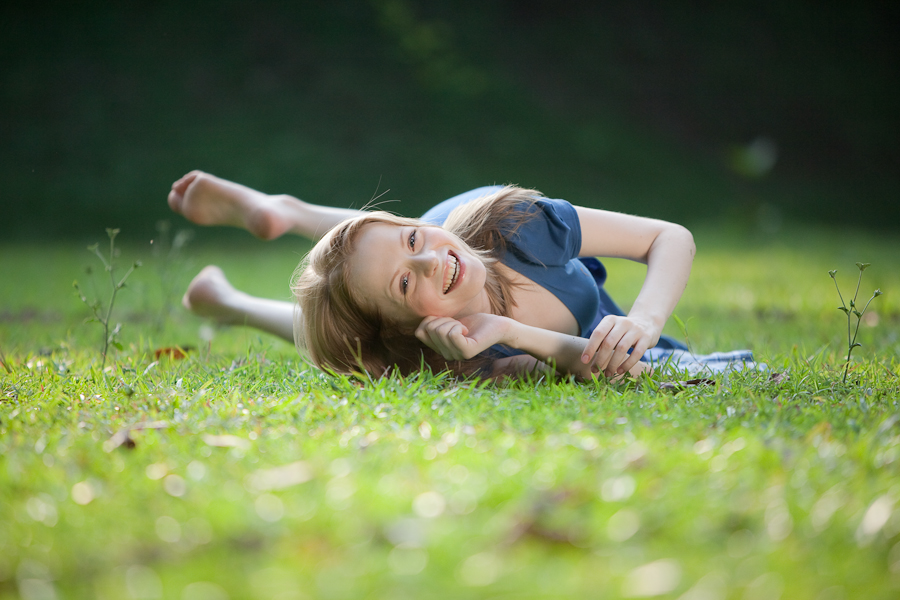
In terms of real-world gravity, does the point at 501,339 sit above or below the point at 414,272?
below

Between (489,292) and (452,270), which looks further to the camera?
(489,292)

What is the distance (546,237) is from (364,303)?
0.68 m

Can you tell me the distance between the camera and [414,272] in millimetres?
2221

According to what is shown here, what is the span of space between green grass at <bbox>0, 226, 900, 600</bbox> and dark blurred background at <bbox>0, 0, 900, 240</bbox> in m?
7.30

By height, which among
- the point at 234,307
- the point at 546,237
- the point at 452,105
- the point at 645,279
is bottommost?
the point at 234,307

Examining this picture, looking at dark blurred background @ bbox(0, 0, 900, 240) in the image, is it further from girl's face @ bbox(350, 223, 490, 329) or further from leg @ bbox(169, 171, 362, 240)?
girl's face @ bbox(350, 223, 490, 329)

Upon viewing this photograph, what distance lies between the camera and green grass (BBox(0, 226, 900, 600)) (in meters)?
0.99

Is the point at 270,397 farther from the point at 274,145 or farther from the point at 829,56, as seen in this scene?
the point at 829,56

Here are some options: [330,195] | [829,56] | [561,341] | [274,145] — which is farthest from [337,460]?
[829,56]

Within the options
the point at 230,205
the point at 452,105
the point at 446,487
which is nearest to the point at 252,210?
the point at 230,205

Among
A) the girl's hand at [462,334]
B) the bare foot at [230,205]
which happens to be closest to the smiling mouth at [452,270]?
the girl's hand at [462,334]

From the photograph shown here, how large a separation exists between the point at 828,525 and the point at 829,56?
49.0 feet

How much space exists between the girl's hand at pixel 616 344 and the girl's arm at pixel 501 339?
0.16ft

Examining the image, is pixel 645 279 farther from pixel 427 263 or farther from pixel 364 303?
pixel 364 303
